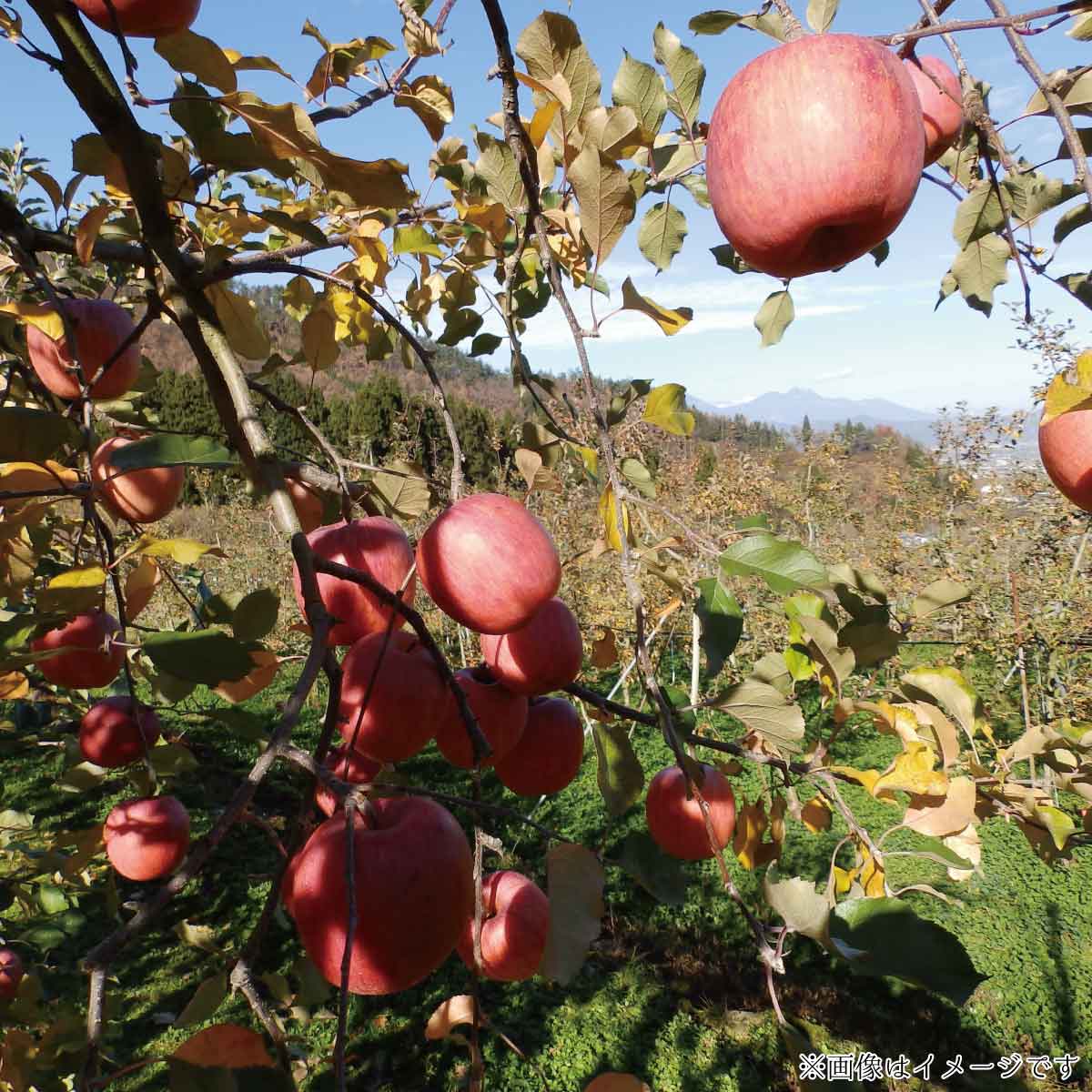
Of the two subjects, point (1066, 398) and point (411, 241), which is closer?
point (1066, 398)

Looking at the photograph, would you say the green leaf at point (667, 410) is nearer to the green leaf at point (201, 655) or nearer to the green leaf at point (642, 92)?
the green leaf at point (642, 92)

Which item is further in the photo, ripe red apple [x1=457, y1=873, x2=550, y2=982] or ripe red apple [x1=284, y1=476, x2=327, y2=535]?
ripe red apple [x1=284, y1=476, x2=327, y2=535]

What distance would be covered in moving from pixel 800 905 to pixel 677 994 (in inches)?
106

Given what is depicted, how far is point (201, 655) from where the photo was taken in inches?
23.6

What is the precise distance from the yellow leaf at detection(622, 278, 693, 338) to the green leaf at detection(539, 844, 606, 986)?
0.58 metres

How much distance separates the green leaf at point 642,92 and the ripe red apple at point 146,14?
42 centimetres

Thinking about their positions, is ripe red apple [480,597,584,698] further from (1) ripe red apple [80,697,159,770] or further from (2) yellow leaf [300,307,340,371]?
(1) ripe red apple [80,697,159,770]

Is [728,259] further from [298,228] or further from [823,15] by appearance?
[298,228]

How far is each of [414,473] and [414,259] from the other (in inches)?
26.0

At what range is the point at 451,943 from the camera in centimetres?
57

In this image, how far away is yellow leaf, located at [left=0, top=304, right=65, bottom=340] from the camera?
3.34 feet

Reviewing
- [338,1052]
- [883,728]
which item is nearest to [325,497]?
[338,1052]

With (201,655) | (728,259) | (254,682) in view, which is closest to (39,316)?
(254,682)

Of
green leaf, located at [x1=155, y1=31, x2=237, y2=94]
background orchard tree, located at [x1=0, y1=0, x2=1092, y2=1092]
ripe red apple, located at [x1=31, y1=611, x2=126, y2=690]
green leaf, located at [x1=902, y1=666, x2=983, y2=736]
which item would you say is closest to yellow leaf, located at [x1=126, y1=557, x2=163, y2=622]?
background orchard tree, located at [x1=0, y1=0, x2=1092, y2=1092]
